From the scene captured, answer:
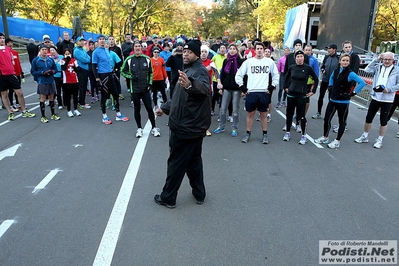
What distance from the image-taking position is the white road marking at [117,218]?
3.13 m

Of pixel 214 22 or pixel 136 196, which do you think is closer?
pixel 136 196

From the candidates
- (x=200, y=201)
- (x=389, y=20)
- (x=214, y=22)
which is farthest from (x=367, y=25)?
(x=214, y=22)

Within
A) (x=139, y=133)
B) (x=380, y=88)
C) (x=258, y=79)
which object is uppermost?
(x=258, y=79)

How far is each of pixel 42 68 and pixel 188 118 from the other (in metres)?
5.76

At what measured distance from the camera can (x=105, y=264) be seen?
9.92 ft

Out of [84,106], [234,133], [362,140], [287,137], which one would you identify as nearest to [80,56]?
[84,106]

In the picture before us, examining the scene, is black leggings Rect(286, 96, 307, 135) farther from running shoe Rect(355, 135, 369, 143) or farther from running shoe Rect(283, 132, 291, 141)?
running shoe Rect(355, 135, 369, 143)

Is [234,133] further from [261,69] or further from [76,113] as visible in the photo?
[76,113]

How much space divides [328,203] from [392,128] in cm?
504

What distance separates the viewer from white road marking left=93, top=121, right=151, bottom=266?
313cm

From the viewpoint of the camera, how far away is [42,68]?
26.0ft

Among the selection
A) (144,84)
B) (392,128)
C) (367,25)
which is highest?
(367,25)

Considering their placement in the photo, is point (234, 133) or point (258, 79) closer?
point (258, 79)

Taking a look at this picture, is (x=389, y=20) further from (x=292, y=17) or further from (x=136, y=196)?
(x=136, y=196)
